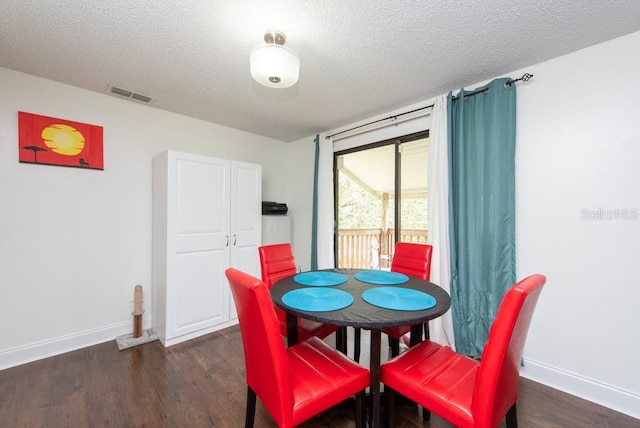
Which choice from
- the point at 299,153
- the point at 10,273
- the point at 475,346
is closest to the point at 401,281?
the point at 475,346

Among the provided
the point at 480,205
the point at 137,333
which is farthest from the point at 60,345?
the point at 480,205

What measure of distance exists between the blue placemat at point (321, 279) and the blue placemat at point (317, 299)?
154 mm

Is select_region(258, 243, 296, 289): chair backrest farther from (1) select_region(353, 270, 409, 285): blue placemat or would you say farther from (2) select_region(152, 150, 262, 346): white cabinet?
(2) select_region(152, 150, 262, 346): white cabinet

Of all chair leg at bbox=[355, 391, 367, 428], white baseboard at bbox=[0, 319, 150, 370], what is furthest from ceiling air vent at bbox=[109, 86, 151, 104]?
chair leg at bbox=[355, 391, 367, 428]

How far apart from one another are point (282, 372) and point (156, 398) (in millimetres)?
1309

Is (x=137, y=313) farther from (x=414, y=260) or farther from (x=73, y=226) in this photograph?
(x=414, y=260)

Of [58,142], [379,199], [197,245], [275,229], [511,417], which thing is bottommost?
[511,417]

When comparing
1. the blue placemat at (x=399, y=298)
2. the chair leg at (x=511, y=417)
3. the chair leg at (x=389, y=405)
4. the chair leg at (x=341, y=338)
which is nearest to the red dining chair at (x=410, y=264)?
the chair leg at (x=341, y=338)

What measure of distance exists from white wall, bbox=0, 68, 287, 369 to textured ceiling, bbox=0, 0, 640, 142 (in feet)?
1.01

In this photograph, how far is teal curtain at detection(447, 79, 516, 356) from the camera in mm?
2168

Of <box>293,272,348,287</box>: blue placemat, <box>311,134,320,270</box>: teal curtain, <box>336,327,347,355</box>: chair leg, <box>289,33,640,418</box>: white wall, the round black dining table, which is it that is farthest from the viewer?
<box>311,134,320,270</box>: teal curtain

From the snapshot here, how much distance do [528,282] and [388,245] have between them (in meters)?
2.50

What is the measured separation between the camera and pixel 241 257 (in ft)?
10.2

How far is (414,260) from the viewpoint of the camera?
229cm
